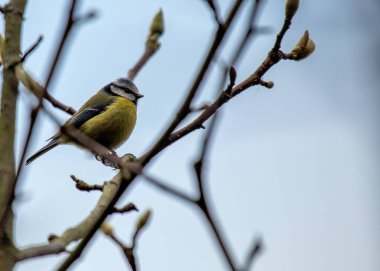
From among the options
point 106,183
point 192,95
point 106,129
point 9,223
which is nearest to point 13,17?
point 106,183

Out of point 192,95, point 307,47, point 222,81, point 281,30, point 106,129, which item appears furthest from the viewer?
point 106,129

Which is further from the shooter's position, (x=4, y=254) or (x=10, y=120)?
(x=10, y=120)

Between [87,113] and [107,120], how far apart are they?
20cm

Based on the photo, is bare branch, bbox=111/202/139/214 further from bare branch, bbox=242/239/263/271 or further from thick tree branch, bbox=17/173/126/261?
bare branch, bbox=242/239/263/271

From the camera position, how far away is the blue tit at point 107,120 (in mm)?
4922

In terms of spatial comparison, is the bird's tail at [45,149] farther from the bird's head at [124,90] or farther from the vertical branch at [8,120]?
the vertical branch at [8,120]

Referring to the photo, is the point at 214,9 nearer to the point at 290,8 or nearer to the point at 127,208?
the point at 290,8

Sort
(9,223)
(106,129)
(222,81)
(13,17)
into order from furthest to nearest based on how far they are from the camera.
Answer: (106,129) < (13,17) < (9,223) < (222,81)

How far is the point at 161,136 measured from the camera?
1.26m

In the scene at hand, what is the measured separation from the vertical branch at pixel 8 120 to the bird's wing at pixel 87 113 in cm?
235

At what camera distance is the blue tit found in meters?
4.92

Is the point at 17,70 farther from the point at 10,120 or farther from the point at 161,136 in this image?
the point at 161,136

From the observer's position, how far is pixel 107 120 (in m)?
5.04

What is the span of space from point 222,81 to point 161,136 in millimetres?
246
